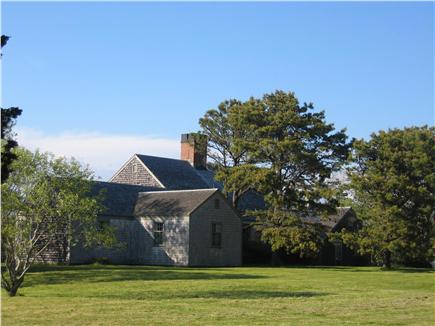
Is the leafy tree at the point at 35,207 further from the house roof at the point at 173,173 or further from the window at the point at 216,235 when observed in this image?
the house roof at the point at 173,173

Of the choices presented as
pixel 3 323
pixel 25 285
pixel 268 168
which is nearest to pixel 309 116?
pixel 268 168

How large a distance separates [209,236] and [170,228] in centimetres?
247

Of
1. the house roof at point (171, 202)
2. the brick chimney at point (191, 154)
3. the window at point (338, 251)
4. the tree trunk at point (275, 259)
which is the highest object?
the brick chimney at point (191, 154)

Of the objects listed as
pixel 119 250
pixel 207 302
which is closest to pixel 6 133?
pixel 207 302

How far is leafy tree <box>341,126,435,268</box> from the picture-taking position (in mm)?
44625

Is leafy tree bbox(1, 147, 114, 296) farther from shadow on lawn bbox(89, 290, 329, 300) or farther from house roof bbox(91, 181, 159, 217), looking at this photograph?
house roof bbox(91, 181, 159, 217)

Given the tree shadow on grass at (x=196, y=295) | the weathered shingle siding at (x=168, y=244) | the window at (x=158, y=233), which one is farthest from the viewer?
the window at (x=158, y=233)

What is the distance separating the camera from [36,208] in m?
23.2

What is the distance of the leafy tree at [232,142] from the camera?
1891 inches

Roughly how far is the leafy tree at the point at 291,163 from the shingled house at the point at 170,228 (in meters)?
2.86

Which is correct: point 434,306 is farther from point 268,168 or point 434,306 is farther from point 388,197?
point 268,168

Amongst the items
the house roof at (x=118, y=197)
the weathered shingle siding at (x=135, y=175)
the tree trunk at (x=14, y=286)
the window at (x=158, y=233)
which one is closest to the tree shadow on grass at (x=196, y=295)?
the tree trunk at (x=14, y=286)

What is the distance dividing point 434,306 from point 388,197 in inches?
1063

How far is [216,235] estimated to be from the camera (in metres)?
45.6
